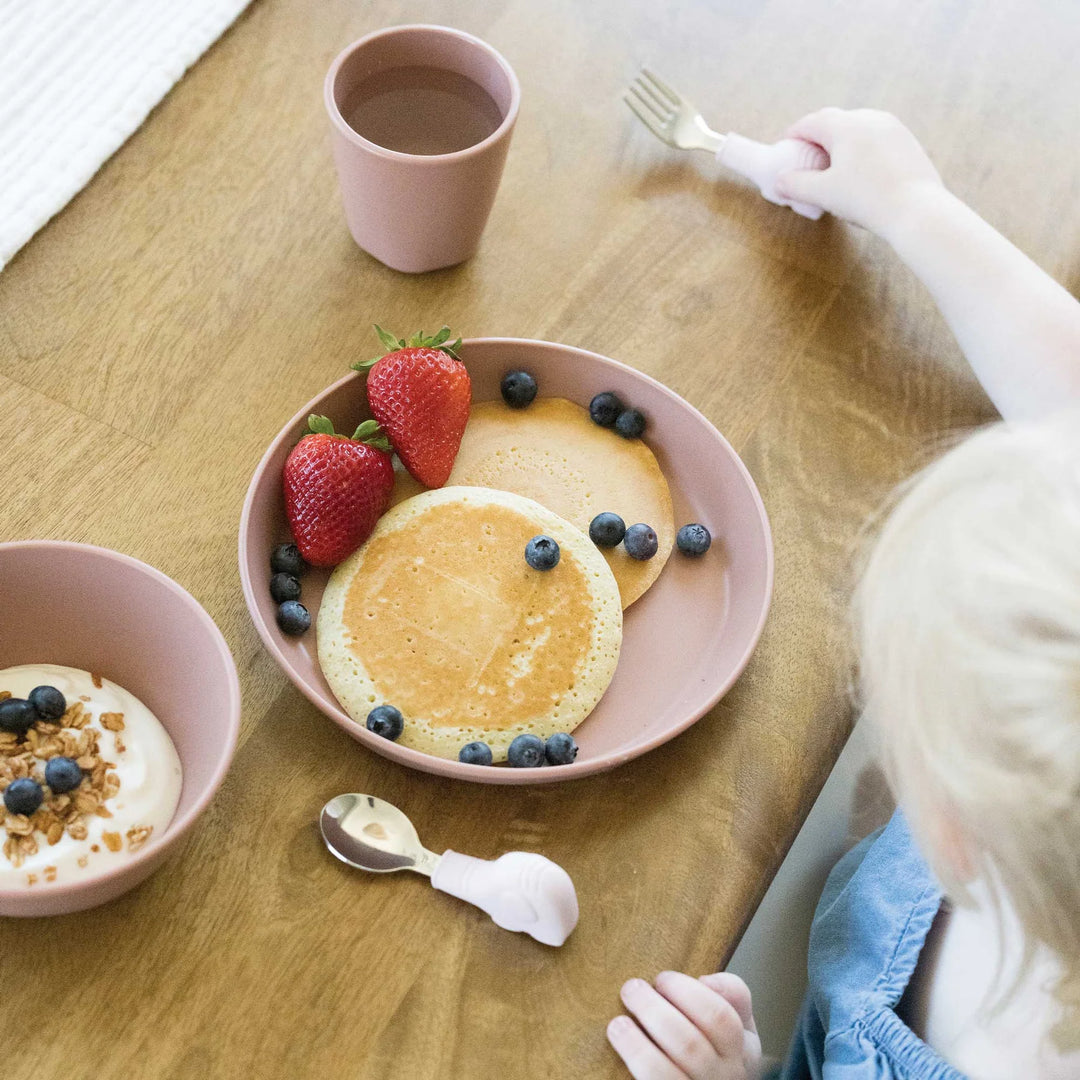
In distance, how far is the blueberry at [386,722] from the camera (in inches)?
30.0

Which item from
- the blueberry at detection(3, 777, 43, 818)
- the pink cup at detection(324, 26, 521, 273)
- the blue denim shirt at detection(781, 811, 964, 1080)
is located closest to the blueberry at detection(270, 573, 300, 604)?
the blueberry at detection(3, 777, 43, 818)

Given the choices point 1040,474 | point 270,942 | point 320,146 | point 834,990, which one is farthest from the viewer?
point 320,146

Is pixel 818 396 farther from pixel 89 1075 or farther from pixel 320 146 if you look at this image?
pixel 89 1075

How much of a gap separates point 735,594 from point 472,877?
0.33 metres

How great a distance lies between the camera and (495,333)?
1037mm

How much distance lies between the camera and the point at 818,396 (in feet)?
3.45

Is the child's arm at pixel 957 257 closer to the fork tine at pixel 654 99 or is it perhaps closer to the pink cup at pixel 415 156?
the fork tine at pixel 654 99

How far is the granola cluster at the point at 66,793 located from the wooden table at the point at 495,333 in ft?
0.28

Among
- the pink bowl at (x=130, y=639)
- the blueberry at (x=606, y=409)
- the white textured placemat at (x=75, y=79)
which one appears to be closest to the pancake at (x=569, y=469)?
the blueberry at (x=606, y=409)

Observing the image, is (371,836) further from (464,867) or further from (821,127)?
(821,127)

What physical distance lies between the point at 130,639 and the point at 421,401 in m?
0.29

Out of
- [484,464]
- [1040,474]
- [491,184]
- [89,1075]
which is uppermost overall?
[1040,474]

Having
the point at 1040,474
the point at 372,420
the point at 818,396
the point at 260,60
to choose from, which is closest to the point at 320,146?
the point at 260,60

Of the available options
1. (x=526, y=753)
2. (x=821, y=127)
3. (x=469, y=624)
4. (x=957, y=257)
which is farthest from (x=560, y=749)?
(x=821, y=127)
